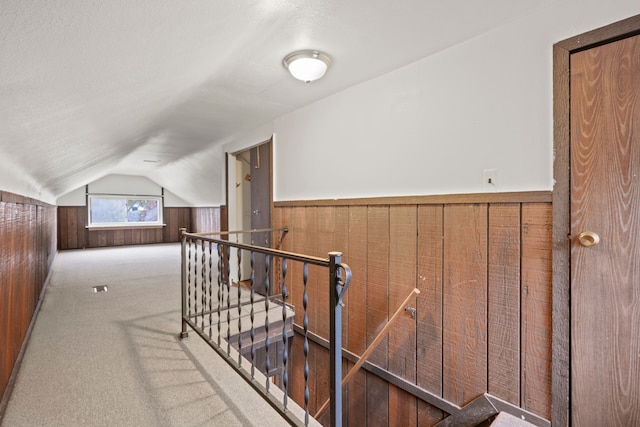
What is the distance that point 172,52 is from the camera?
1439mm

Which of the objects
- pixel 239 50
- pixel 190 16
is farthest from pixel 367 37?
pixel 190 16

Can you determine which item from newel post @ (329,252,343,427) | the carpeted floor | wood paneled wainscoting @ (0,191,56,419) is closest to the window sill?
the carpeted floor

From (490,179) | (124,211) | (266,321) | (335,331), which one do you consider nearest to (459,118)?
(490,179)

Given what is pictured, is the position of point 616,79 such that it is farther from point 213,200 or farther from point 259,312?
point 213,200

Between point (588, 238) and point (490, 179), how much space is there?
51 centimetres

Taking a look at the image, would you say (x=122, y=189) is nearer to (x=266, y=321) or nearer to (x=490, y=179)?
(x=266, y=321)

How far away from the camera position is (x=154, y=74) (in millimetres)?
1604

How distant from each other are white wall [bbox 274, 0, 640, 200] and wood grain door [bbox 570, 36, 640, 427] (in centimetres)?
13

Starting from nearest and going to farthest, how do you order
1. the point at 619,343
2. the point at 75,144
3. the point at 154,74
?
the point at 619,343 → the point at 154,74 → the point at 75,144

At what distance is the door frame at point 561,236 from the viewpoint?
1.42m

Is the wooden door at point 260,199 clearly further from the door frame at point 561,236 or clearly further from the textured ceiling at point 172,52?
the door frame at point 561,236

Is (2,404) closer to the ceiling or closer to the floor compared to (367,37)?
closer to the floor

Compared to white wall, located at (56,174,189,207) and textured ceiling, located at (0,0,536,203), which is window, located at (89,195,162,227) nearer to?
white wall, located at (56,174,189,207)

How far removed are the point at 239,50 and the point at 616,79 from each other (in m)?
1.85
